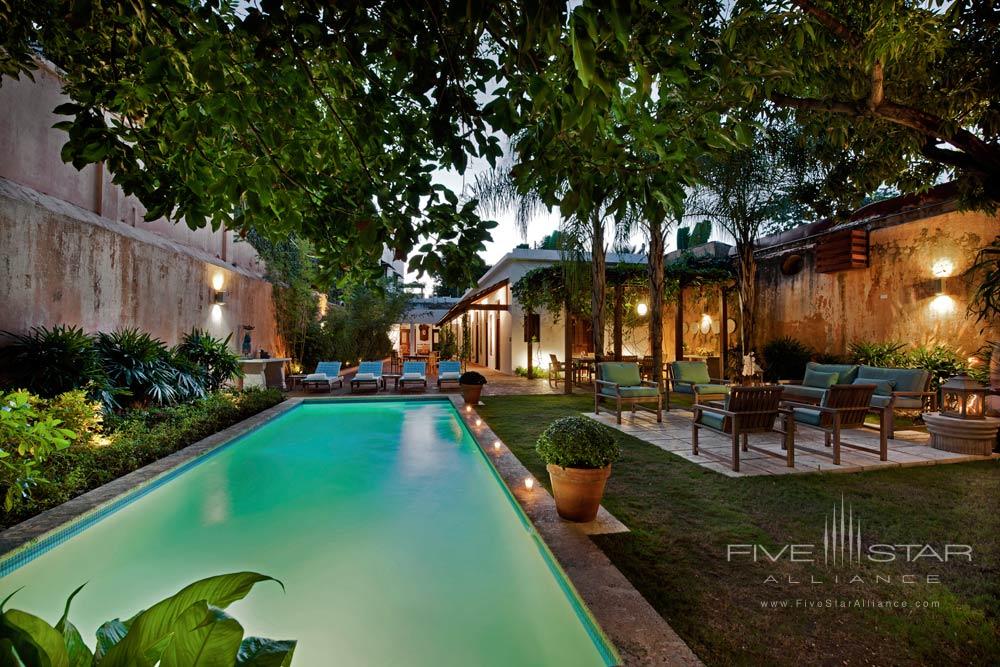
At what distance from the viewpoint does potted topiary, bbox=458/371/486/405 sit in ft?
29.5

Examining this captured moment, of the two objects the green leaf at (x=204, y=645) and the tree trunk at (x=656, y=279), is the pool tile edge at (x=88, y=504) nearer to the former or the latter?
the green leaf at (x=204, y=645)

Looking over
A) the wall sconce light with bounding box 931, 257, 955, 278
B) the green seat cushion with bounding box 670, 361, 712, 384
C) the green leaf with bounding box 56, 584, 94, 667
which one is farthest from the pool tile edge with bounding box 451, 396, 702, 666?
the wall sconce light with bounding box 931, 257, 955, 278

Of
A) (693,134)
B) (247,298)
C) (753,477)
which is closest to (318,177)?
(693,134)

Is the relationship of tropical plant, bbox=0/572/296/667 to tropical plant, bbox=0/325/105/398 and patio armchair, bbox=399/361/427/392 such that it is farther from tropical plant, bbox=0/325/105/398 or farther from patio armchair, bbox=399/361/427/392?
patio armchair, bbox=399/361/427/392

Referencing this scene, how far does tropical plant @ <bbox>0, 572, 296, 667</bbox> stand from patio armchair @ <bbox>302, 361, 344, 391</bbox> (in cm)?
1119

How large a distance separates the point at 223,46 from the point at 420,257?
1.10 m

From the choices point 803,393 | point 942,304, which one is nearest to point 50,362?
point 803,393

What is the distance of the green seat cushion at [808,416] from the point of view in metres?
5.16

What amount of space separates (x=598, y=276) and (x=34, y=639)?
970cm

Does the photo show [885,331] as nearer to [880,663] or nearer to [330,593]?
[880,663]

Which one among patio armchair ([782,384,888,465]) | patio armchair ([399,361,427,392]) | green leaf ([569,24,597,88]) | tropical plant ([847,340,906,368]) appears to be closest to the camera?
green leaf ([569,24,597,88])

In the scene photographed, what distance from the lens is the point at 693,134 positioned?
1.82 metres

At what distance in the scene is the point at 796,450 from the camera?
17.7 feet

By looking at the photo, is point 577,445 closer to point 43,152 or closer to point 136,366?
point 136,366
